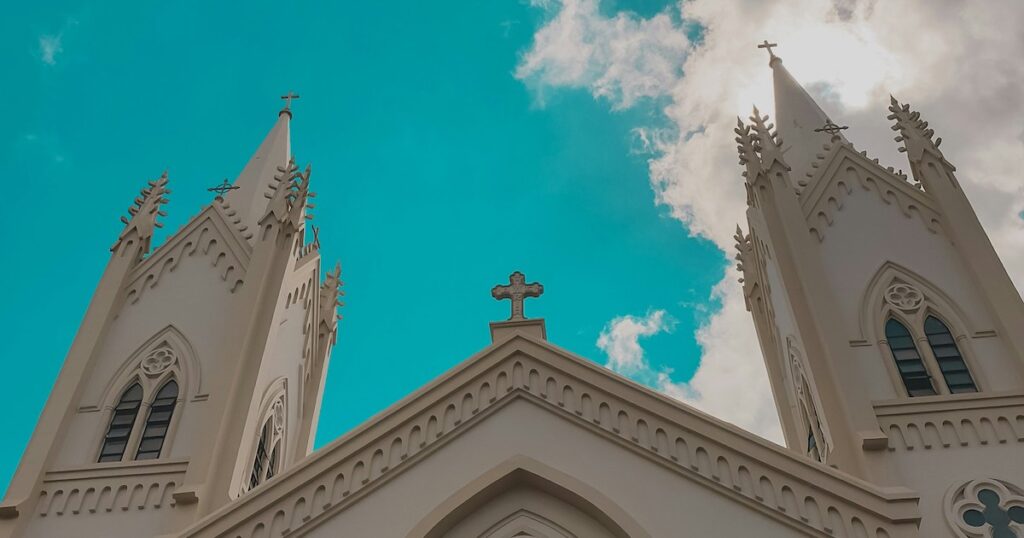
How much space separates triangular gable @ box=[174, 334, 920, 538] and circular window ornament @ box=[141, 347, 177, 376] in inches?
221

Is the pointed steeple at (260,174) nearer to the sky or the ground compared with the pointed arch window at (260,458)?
nearer to the sky

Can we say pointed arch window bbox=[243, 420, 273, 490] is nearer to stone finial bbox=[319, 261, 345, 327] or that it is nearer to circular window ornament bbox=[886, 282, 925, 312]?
stone finial bbox=[319, 261, 345, 327]

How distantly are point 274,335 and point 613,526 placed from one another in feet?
26.6

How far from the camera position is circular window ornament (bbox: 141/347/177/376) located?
16.1m

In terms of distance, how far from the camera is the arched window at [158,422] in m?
14.9

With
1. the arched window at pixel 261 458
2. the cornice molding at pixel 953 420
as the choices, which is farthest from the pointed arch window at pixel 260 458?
the cornice molding at pixel 953 420

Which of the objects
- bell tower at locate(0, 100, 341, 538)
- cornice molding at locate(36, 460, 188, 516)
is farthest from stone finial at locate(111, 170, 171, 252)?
cornice molding at locate(36, 460, 188, 516)

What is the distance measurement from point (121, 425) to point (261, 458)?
242 centimetres

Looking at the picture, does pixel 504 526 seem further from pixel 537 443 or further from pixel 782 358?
pixel 782 358

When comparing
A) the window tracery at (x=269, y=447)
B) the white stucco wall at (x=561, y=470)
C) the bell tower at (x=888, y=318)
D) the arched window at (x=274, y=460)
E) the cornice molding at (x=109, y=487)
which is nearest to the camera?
the white stucco wall at (x=561, y=470)

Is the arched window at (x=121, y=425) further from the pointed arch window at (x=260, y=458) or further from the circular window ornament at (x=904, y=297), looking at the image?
the circular window ornament at (x=904, y=297)

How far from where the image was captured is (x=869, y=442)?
13102mm

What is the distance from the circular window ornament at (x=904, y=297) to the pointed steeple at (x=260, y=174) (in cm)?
1192

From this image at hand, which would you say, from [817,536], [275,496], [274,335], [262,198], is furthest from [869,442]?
[262,198]
